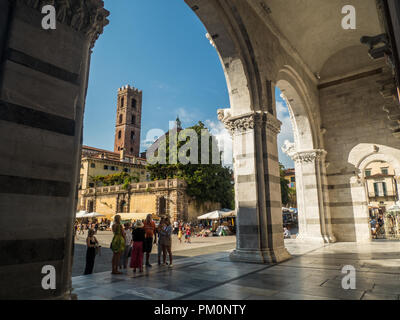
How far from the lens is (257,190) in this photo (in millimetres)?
8055

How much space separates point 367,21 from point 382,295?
1167 centimetres

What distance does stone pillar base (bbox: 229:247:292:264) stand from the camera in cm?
741

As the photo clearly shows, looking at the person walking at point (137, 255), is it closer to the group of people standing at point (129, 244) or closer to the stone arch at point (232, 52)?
the group of people standing at point (129, 244)

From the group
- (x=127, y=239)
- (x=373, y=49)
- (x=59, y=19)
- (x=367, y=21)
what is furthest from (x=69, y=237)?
(x=367, y=21)

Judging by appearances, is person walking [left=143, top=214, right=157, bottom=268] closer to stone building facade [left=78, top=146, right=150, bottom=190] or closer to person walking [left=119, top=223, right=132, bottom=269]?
person walking [left=119, top=223, right=132, bottom=269]

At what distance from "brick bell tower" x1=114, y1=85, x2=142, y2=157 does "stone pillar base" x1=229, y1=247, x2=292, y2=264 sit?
6082cm

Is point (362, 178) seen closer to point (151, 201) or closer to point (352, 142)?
point (352, 142)

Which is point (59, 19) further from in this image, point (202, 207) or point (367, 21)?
point (202, 207)

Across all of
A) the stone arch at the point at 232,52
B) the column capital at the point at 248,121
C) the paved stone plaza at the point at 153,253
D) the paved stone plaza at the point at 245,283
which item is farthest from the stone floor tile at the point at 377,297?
the paved stone plaza at the point at 153,253

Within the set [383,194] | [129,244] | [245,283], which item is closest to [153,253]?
[129,244]

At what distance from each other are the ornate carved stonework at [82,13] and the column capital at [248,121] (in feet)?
17.1

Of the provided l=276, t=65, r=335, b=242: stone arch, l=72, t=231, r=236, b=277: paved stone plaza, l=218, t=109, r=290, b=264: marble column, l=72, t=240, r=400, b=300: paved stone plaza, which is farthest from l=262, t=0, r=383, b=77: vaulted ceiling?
l=72, t=231, r=236, b=277: paved stone plaza

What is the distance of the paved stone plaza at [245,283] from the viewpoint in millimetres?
4258

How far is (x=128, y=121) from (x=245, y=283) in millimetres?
66656
